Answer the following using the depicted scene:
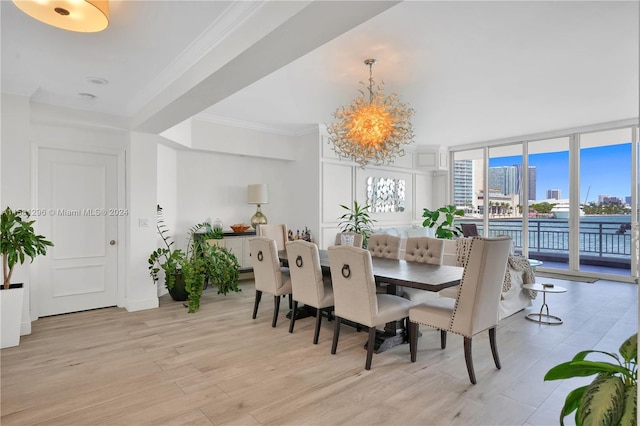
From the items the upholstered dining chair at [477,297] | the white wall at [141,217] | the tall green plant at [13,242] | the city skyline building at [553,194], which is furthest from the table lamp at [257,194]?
the city skyline building at [553,194]

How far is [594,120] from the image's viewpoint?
19.9ft

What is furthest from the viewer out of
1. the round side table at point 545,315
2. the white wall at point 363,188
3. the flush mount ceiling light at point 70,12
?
the white wall at point 363,188

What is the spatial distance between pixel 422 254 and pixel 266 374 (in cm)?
208

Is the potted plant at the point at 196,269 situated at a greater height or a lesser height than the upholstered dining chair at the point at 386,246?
lesser

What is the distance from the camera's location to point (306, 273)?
11.4 feet

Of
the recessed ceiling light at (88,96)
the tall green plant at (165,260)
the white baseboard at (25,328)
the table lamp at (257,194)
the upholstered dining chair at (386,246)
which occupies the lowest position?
the white baseboard at (25,328)

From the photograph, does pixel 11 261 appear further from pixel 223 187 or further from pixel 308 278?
pixel 223 187

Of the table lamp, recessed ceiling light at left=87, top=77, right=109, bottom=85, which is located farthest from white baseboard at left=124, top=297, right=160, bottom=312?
recessed ceiling light at left=87, top=77, right=109, bottom=85

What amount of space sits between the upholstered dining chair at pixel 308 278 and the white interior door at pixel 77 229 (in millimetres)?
2586

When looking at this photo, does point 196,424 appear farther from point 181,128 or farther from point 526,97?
point 526,97

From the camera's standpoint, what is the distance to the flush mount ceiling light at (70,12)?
6.44 ft

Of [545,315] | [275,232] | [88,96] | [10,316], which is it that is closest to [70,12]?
[88,96]

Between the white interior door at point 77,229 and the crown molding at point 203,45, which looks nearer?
the crown molding at point 203,45

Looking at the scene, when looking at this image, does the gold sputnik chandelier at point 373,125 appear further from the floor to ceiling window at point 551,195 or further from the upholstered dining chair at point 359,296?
the floor to ceiling window at point 551,195
